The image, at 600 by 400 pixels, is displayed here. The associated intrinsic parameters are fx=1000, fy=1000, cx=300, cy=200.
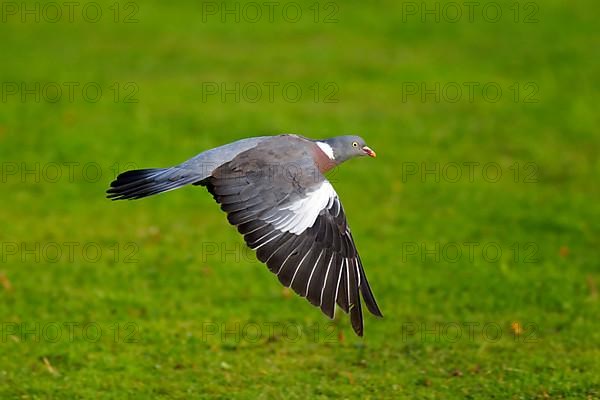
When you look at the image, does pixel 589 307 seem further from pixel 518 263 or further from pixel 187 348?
pixel 187 348

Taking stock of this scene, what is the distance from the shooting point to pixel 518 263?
9.79 meters

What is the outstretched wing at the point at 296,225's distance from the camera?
20.5 ft

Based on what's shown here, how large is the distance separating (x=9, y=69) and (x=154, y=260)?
628 centimetres

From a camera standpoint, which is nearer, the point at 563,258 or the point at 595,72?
the point at 563,258

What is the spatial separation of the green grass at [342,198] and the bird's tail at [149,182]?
1336 mm

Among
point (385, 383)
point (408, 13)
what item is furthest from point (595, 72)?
point (385, 383)

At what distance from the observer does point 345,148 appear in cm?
789

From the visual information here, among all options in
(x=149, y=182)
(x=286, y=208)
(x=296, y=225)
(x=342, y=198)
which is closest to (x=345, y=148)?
(x=286, y=208)

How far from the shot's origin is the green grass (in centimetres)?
736

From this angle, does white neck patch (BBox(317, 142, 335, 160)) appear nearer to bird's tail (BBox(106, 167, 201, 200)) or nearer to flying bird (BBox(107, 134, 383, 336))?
flying bird (BBox(107, 134, 383, 336))

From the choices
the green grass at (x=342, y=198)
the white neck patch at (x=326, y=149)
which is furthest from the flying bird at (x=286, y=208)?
the green grass at (x=342, y=198)

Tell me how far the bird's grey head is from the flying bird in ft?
1.23

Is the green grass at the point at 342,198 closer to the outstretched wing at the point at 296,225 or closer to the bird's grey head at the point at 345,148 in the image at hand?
the outstretched wing at the point at 296,225

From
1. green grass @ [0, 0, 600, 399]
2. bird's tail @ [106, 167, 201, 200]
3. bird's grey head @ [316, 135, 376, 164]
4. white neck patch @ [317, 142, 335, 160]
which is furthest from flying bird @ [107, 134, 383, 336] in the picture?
green grass @ [0, 0, 600, 399]
